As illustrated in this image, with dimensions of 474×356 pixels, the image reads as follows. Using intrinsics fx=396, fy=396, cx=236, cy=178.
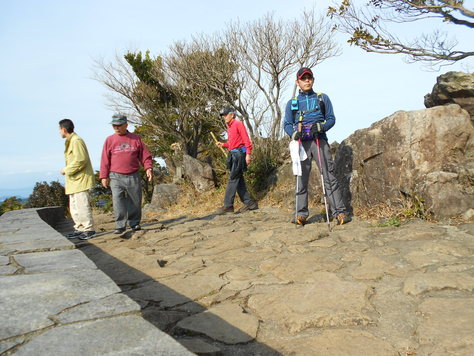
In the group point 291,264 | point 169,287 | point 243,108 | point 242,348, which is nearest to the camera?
point 242,348

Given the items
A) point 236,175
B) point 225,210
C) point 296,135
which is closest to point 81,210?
point 225,210

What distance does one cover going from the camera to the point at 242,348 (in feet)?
6.96

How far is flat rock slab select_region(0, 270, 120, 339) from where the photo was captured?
171 centimetres

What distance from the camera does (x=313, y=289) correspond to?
285 centimetres

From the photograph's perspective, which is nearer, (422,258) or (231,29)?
(422,258)

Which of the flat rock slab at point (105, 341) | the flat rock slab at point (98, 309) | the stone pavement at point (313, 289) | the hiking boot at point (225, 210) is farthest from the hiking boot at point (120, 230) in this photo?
the flat rock slab at point (105, 341)

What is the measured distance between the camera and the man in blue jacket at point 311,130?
5.57 meters

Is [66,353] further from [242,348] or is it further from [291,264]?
[291,264]

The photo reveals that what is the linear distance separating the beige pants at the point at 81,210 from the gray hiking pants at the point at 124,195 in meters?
0.40

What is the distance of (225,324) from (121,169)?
13.6 feet

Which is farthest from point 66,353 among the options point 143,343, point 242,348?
point 242,348

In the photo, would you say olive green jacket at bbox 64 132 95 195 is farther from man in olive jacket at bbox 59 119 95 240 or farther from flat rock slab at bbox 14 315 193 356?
flat rock slab at bbox 14 315 193 356

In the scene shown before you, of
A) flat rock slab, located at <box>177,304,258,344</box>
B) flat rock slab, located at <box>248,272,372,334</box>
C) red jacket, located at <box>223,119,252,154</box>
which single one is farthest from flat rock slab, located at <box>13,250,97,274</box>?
red jacket, located at <box>223,119,252,154</box>

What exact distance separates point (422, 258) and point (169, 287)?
7.19 feet
